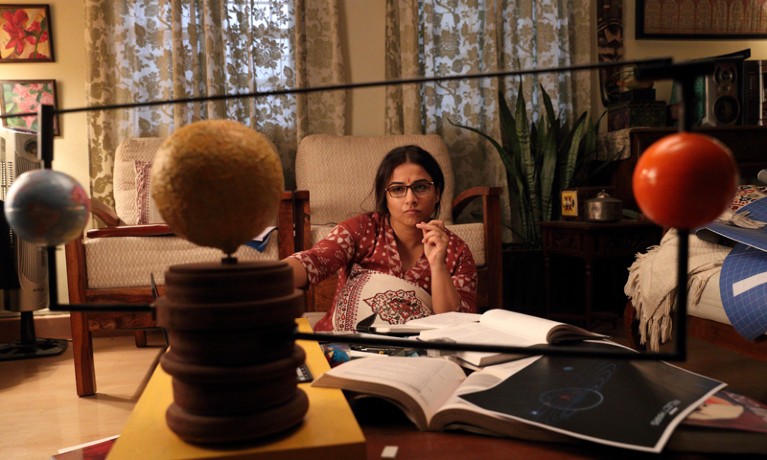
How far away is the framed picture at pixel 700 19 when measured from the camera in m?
3.65

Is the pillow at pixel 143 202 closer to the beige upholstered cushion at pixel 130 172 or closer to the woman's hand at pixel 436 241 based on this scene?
the beige upholstered cushion at pixel 130 172

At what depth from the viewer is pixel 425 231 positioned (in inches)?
58.2

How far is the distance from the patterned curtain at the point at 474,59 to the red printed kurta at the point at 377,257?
1822mm

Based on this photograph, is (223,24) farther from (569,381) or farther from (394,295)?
(569,381)

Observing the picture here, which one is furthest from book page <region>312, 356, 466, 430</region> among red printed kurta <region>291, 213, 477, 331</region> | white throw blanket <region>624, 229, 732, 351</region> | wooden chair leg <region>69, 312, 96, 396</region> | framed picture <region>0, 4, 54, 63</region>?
framed picture <region>0, 4, 54, 63</region>

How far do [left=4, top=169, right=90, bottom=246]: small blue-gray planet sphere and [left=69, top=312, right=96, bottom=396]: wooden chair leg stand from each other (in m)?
1.73

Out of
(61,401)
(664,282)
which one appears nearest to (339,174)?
(61,401)

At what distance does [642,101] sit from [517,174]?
0.79m

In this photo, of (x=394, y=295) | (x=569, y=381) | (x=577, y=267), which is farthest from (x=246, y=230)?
(x=577, y=267)

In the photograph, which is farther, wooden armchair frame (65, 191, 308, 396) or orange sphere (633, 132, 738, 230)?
wooden armchair frame (65, 191, 308, 396)

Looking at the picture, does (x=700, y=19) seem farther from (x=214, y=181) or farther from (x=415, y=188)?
(x=214, y=181)

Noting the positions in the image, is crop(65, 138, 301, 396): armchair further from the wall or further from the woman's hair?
the wall

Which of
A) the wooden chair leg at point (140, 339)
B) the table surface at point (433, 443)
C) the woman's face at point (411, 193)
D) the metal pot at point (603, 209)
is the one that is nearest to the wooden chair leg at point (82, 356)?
the wooden chair leg at point (140, 339)

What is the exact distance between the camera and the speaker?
333 cm
